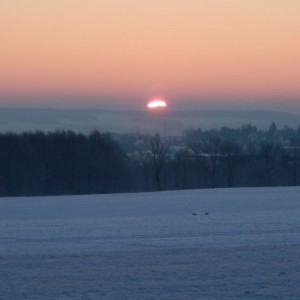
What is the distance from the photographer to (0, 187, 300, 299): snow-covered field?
11742 mm

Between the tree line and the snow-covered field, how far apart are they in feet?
129

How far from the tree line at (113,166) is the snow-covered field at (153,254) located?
39.3 m

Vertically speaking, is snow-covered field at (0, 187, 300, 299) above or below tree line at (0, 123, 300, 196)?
below

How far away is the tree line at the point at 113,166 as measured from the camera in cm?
7131

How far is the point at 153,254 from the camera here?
52.5 feet

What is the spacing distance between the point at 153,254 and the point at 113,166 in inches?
2312

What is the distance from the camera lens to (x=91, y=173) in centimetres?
7388

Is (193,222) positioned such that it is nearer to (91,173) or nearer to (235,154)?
(91,173)

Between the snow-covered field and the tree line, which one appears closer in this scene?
the snow-covered field

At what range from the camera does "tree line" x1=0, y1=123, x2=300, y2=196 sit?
71.3 m

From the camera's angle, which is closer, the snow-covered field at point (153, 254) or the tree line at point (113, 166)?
the snow-covered field at point (153, 254)

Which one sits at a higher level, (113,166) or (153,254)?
(113,166)

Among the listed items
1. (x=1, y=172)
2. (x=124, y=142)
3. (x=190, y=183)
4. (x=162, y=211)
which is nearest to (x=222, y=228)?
(x=162, y=211)

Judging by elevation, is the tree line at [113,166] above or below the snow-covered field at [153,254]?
above
